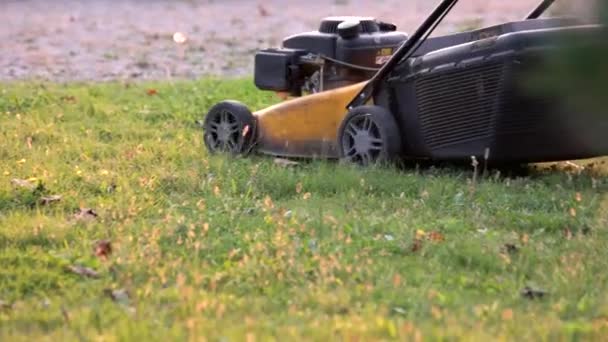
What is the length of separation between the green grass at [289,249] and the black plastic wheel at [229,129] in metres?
0.16

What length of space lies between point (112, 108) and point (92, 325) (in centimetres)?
524

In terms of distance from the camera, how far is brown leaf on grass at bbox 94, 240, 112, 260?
5070mm

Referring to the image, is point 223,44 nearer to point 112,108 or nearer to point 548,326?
point 112,108

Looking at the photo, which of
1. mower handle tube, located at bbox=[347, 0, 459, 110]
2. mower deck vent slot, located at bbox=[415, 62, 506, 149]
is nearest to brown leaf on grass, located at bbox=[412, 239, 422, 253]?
mower deck vent slot, located at bbox=[415, 62, 506, 149]

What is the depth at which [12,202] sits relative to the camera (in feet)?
19.6

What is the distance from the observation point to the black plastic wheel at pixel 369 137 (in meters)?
6.82

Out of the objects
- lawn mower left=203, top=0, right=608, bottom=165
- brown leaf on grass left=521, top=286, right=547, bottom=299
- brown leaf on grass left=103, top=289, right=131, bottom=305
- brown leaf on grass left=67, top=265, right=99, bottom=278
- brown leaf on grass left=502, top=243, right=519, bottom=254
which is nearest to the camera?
brown leaf on grass left=103, top=289, right=131, bottom=305

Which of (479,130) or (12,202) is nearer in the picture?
(12,202)

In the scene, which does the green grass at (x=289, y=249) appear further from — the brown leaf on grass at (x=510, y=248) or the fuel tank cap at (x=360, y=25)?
the fuel tank cap at (x=360, y=25)

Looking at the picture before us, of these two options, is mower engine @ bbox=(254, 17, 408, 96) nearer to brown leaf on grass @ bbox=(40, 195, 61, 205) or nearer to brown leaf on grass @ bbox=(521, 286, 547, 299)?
brown leaf on grass @ bbox=(40, 195, 61, 205)

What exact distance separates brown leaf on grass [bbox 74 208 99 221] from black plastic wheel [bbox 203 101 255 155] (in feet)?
5.81

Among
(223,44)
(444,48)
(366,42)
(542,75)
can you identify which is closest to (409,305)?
(542,75)

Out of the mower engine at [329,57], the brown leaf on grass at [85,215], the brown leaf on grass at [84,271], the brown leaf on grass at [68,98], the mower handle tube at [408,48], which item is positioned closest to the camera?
the brown leaf on grass at [84,271]

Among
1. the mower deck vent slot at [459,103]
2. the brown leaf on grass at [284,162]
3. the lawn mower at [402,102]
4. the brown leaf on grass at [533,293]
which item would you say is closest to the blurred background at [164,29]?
the lawn mower at [402,102]
